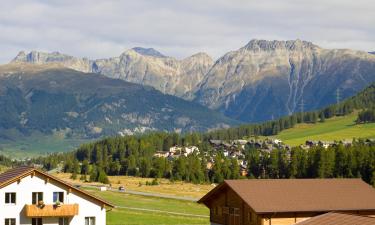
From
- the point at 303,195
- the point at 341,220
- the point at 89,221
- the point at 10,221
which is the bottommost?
→ the point at 89,221

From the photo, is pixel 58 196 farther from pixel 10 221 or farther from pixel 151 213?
pixel 151 213

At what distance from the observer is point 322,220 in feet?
190

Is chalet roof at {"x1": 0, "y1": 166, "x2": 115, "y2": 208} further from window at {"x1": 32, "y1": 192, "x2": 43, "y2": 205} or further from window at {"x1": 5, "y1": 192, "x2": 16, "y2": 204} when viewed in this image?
window at {"x1": 32, "y1": 192, "x2": 43, "y2": 205}

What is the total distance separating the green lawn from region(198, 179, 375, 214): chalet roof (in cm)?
2677

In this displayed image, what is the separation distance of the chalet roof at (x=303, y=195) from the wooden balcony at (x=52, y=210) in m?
17.6

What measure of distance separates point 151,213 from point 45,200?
1444 inches

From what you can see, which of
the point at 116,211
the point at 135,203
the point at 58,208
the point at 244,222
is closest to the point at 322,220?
the point at 244,222

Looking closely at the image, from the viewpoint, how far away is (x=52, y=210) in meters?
72.4

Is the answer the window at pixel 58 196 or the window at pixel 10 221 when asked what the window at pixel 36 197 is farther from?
the window at pixel 10 221

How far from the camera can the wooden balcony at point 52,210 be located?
71.5 meters

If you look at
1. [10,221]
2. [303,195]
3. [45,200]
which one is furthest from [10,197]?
[303,195]

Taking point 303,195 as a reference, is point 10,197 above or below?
below

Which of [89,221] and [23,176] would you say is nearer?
[23,176]

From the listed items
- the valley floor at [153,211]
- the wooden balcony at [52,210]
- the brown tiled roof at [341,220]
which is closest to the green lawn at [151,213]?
the valley floor at [153,211]
